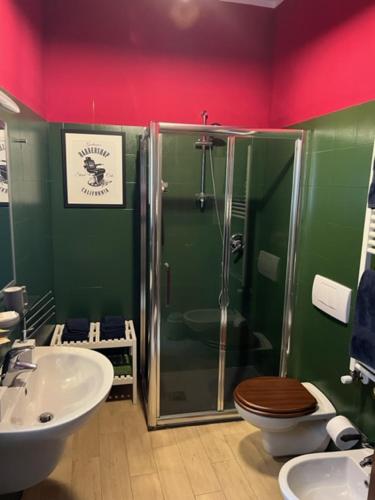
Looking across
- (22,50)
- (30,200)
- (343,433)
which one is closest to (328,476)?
(343,433)

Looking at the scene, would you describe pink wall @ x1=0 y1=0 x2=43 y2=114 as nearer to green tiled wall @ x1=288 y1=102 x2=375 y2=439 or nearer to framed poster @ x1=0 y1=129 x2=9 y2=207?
framed poster @ x1=0 y1=129 x2=9 y2=207

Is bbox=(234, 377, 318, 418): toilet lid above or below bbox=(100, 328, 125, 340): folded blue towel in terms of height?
below

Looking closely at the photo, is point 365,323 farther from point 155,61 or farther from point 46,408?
point 155,61

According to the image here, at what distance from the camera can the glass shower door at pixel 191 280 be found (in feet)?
8.21

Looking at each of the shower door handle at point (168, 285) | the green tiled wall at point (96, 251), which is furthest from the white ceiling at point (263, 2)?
the shower door handle at point (168, 285)

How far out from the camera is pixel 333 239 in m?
2.10

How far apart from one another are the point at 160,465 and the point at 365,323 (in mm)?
1420

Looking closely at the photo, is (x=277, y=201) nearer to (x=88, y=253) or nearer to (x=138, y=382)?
(x=88, y=253)

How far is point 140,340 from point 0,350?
1.37 meters

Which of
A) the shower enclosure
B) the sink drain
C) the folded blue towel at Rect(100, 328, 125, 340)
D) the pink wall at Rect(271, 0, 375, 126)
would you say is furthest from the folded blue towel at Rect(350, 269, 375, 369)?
the folded blue towel at Rect(100, 328, 125, 340)

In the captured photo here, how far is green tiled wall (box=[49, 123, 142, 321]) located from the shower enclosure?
15 cm

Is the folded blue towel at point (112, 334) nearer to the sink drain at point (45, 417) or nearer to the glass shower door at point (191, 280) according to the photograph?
the glass shower door at point (191, 280)

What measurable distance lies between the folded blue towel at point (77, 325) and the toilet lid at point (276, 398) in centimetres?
119

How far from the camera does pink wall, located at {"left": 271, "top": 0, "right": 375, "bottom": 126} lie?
1.92m
